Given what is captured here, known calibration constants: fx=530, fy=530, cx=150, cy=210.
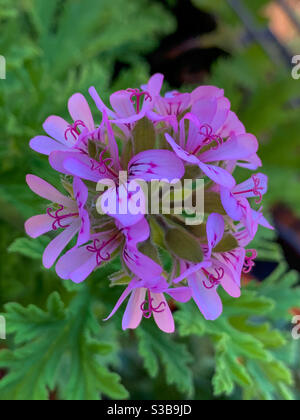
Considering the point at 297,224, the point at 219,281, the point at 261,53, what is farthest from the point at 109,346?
the point at 297,224

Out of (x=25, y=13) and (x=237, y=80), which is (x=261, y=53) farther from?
(x=25, y=13)

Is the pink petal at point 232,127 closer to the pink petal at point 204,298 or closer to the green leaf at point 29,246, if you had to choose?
the pink petal at point 204,298

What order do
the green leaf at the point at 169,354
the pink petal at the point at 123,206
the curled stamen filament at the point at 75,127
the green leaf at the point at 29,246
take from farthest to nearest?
the green leaf at the point at 169,354 → the green leaf at the point at 29,246 → the curled stamen filament at the point at 75,127 → the pink petal at the point at 123,206

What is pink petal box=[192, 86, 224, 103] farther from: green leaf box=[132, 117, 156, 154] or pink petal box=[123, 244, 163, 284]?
pink petal box=[123, 244, 163, 284]

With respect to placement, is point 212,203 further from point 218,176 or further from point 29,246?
point 29,246

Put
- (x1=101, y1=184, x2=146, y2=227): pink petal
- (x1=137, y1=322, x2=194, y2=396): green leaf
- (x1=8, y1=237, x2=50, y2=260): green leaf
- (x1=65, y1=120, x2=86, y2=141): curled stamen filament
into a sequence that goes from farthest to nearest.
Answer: (x1=137, y1=322, x2=194, y2=396): green leaf < (x1=8, y1=237, x2=50, y2=260): green leaf < (x1=65, y1=120, x2=86, y2=141): curled stamen filament < (x1=101, y1=184, x2=146, y2=227): pink petal

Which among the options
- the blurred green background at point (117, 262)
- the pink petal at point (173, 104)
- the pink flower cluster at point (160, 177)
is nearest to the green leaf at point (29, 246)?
the blurred green background at point (117, 262)

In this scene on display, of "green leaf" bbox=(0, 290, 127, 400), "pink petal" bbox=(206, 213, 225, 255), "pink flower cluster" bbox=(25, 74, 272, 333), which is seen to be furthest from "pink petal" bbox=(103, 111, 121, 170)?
"green leaf" bbox=(0, 290, 127, 400)

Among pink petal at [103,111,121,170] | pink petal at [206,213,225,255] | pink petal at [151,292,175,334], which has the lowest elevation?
pink petal at [151,292,175,334]
